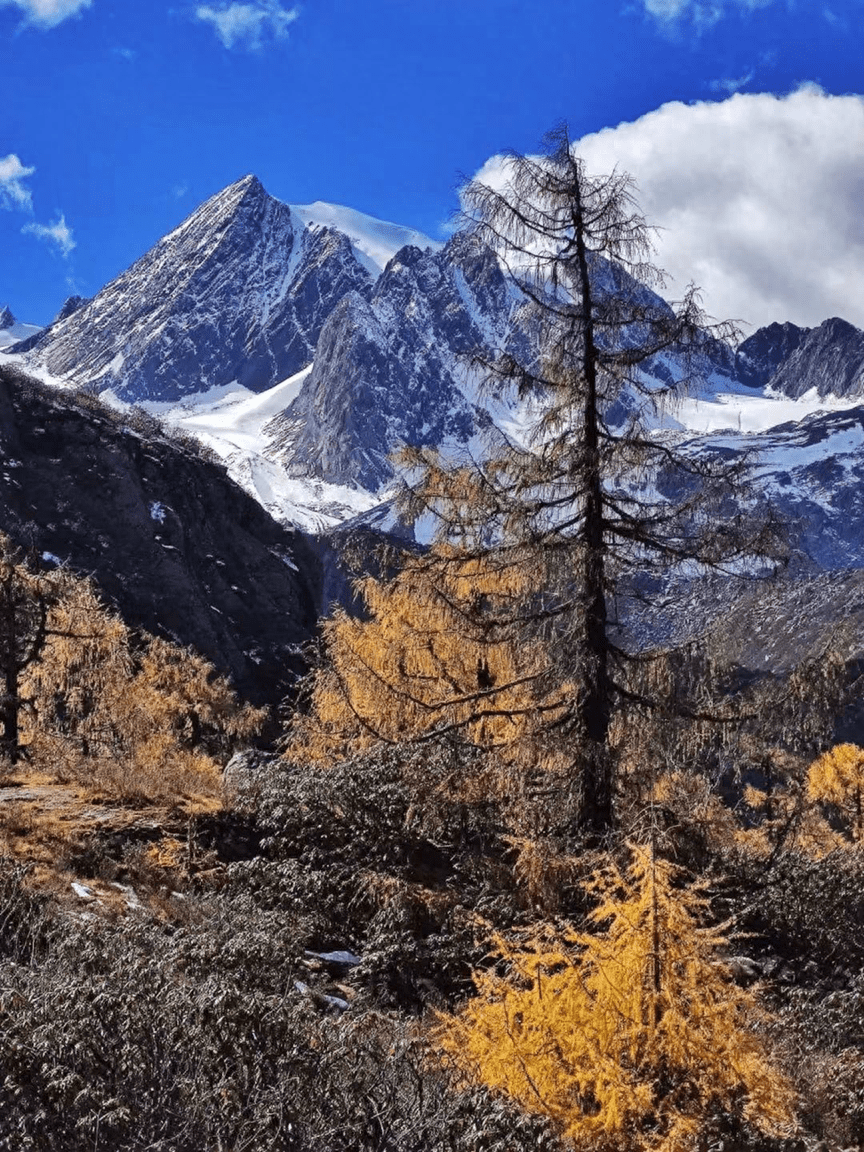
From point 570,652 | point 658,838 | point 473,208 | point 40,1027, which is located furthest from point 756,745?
point 40,1027

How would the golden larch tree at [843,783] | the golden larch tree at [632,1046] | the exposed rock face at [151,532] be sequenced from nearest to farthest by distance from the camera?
the golden larch tree at [632,1046]
the golden larch tree at [843,783]
the exposed rock face at [151,532]

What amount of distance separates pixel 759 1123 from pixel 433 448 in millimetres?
7539

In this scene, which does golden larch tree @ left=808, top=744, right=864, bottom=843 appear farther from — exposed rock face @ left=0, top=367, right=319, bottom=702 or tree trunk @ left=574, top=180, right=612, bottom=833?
exposed rock face @ left=0, top=367, right=319, bottom=702

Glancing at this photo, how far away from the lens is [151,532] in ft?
206

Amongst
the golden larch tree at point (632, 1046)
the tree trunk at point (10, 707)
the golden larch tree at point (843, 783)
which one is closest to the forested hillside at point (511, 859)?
the golden larch tree at point (632, 1046)

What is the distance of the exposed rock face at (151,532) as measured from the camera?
2304 inches

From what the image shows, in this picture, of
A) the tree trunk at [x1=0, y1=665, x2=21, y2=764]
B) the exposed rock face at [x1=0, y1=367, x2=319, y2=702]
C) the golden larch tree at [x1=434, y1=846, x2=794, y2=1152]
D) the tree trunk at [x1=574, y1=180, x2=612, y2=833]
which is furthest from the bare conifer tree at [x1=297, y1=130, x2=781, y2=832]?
the exposed rock face at [x1=0, y1=367, x2=319, y2=702]

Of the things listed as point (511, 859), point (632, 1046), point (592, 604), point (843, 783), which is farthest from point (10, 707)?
point (843, 783)

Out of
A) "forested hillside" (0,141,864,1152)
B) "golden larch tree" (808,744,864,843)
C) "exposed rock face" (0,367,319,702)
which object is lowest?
"golden larch tree" (808,744,864,843)

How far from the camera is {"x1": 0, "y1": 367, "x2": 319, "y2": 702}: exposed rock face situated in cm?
5853

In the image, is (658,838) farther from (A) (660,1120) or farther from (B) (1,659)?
(B) (1,659)

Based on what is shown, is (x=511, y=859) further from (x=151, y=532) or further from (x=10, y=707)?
(x=151, y=532)

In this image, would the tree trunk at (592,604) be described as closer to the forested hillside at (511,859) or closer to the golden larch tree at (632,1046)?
the forested hillside at (511,859)

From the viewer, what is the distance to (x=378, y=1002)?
21.7 feet
